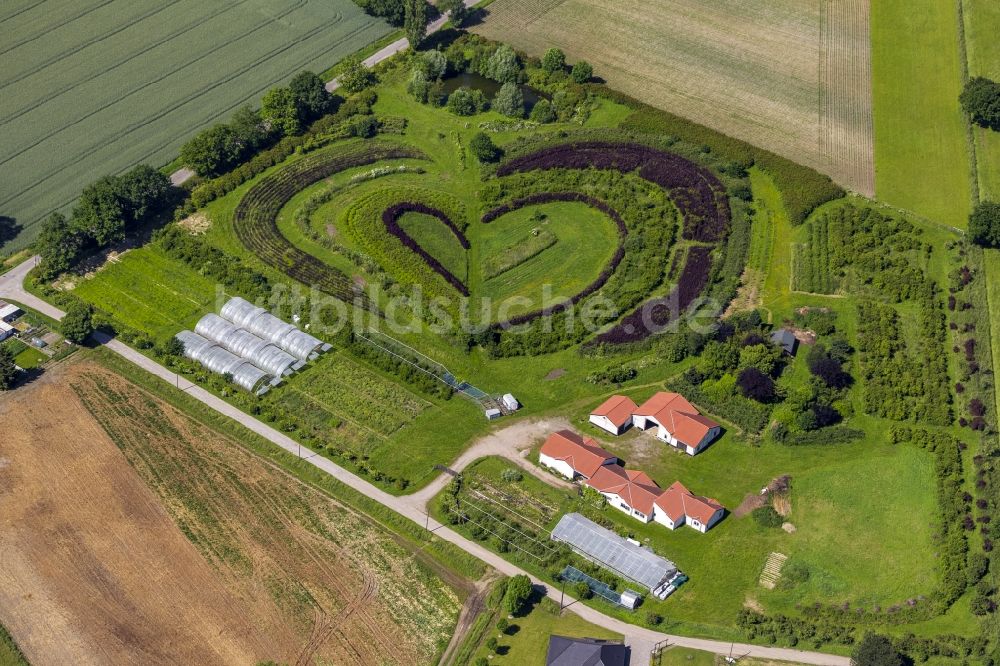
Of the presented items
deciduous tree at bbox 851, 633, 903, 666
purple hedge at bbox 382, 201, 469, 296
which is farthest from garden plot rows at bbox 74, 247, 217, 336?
deciduous tree at bbox 851, 633, 903, 666

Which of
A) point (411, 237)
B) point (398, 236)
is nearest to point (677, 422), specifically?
point (411, 237)

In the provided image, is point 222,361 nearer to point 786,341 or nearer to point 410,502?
point 410,502

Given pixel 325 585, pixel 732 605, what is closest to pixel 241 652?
pixel 325 585

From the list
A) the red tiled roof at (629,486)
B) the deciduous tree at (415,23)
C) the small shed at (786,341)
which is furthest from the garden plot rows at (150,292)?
the small shed at (786,341)

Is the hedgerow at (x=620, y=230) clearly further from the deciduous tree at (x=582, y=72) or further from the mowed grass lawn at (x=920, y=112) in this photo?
the mowed grass lawn at (x=920, y=112)

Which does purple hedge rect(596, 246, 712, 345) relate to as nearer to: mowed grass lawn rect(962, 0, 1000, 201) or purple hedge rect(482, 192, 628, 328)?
purple hedge rect(482, 192, 628, 328)

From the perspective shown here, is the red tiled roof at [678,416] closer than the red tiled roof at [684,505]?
No
